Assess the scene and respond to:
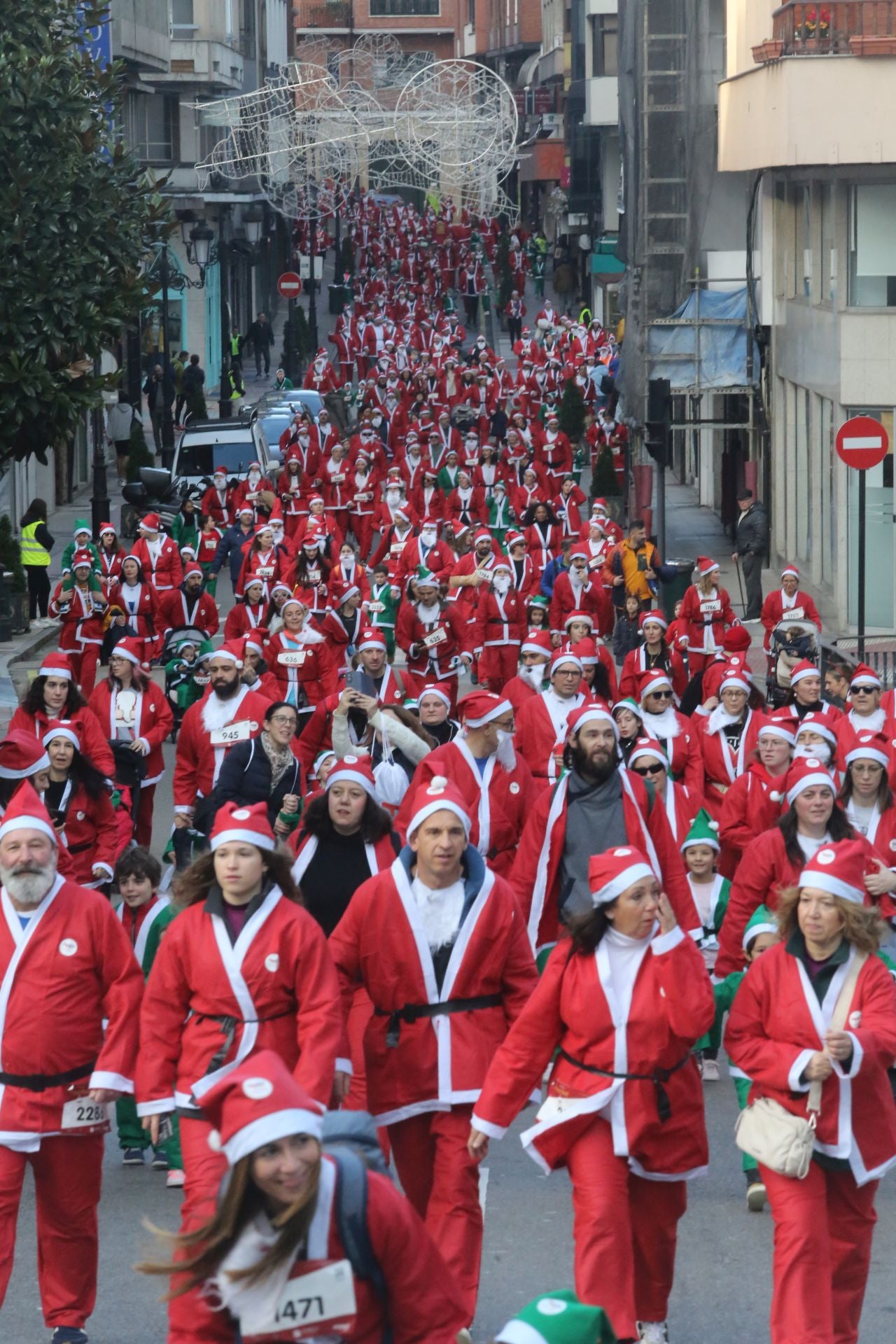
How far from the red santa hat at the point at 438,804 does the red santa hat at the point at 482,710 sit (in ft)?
8.87

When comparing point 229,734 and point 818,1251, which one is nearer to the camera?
point 818,1251

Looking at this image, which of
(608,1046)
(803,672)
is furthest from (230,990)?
(803,672)

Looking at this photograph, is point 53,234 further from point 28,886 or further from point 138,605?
point 28,886

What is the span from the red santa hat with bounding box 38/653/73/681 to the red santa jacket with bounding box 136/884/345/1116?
5.41 meters

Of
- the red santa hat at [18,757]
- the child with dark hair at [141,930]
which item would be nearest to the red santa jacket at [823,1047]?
the child with dark hair at [141,930]

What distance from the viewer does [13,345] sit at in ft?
48.1

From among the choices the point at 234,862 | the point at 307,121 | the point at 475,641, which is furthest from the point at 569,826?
the point at 307,121

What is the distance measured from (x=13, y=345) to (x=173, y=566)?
15.1ft

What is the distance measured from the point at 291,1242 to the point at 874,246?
20080mm

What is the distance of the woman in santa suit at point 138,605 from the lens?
722 inches

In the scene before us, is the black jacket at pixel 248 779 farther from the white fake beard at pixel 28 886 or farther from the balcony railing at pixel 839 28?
the balcony railing at pixel 839 28

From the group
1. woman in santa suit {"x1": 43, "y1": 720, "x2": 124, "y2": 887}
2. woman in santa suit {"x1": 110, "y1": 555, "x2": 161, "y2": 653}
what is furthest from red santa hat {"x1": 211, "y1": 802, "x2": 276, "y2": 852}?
woman in santa suit {"x1": 110, "y1": 555, "x2": 161, "y2": 653}

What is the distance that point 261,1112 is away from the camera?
406 cm

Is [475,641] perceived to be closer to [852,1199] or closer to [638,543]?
[638,543]
